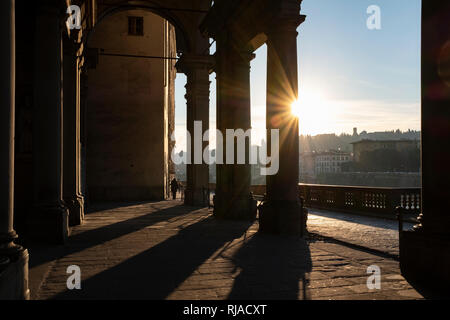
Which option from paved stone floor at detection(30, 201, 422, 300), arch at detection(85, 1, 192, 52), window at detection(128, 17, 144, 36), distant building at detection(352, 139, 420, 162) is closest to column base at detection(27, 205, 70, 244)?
paved stone floor at detection(30, 201, 422, 300)

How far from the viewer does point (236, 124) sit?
14.7 m

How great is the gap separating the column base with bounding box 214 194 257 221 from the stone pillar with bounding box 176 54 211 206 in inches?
235

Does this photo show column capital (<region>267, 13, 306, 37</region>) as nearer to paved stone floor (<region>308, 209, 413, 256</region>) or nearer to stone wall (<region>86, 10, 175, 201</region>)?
paved stone floor (<region>308, 209, 413, 256</region>)

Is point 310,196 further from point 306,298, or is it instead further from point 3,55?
point 3,55

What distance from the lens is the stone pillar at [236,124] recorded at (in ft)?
47.5

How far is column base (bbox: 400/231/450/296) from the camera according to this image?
5.63 m

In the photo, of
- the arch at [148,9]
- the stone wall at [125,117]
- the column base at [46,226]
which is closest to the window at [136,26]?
the stone wall at [125,117]

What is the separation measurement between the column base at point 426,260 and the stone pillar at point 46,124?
24.0 ft

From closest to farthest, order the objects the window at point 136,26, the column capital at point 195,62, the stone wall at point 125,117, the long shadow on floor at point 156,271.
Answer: the long shadow on floor at point 156,271
the column capital at point 195,62
the stone wall at point 125,117
the window at point 136,26

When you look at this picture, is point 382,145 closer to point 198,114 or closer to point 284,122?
point 198,114

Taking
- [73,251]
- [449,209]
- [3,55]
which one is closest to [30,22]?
[73,251]

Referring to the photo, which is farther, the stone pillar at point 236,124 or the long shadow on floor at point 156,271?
the stone pillar at point 236,124

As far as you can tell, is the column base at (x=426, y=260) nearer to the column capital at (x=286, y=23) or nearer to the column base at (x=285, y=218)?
the column base at (x=285, y=218)

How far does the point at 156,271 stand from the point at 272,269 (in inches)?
75.4
